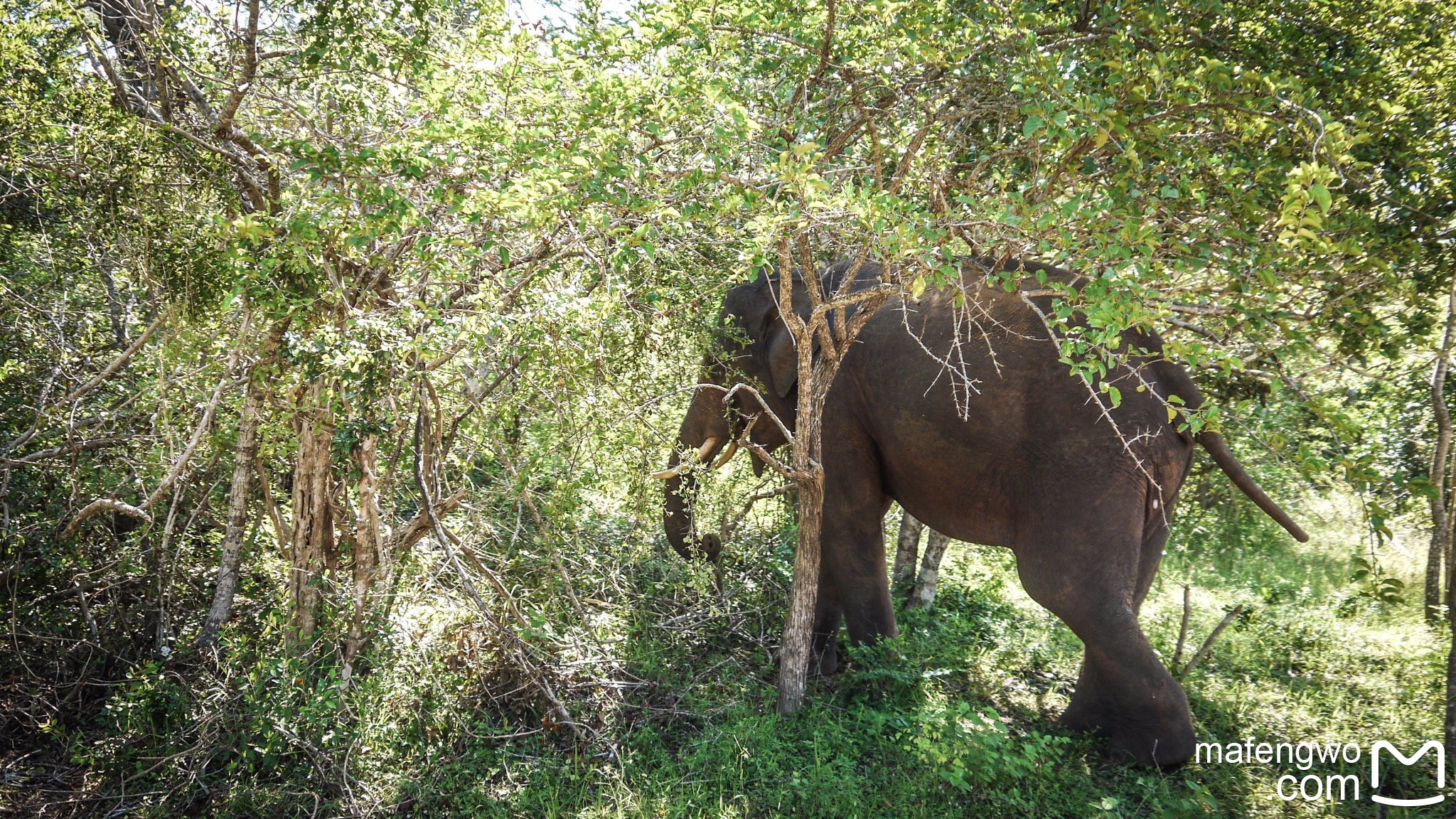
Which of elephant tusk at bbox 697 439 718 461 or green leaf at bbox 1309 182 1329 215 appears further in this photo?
elephant tusk at bbox 697 439 718 461

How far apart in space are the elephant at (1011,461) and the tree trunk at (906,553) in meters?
1.84

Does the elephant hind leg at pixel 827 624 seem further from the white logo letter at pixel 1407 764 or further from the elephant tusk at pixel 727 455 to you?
the white logo letter at pixel 1407 764

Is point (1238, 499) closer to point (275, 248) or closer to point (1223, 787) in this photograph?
point (1223, 787)

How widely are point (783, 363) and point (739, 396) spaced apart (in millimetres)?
599

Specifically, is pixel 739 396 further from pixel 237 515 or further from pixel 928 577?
pixel 237 515

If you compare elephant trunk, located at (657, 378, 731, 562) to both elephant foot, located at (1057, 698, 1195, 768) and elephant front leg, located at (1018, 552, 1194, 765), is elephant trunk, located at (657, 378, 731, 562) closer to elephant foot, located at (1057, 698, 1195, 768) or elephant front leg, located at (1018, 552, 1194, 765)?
elephant front leg, located at (1018, 552, 1194, 765)

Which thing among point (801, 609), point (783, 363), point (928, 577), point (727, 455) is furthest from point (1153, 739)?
point (783, 363)

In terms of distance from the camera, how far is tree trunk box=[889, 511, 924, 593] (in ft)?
27.1

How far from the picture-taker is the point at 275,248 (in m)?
3.87

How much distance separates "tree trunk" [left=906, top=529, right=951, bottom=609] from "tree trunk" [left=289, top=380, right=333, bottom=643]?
441 centimetres

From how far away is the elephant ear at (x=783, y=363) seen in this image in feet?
20.8

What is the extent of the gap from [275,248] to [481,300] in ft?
2.73

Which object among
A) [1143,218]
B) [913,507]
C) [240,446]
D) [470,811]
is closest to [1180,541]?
[913,507]

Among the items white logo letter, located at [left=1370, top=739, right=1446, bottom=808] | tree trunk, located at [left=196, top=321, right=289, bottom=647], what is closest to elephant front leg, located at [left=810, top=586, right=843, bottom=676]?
white logo letter, located at [left=1370, top=739, right=1446, bottom=808]
